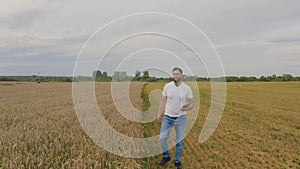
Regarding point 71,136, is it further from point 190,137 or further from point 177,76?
point 190,137

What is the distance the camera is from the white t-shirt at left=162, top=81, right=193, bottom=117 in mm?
5684

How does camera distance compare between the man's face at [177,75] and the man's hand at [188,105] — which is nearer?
the man's face at [177,75]

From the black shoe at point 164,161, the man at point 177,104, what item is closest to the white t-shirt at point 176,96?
the man at point 177,104

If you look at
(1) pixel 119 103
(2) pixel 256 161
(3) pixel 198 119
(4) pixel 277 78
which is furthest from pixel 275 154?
(4) pixel 277 78

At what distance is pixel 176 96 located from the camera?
568 centimetres

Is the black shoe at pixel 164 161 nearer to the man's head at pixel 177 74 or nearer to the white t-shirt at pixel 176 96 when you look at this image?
the white t-shirt at pixel 176 96

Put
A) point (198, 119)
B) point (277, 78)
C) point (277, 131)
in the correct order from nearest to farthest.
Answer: point (277, 131) → point (198, 119) → point (277, 78)

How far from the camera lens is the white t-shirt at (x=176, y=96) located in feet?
18.6

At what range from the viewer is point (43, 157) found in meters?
5.32

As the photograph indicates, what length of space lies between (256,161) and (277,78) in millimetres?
94444

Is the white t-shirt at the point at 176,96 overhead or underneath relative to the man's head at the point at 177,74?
underneath

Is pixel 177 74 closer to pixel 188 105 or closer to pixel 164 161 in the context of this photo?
pixel 188 105

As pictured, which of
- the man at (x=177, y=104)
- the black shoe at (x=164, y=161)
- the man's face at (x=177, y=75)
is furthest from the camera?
the black shoe at (x=164, y=161)

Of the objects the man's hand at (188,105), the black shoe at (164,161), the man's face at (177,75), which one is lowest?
the black shoe at (164,161)
